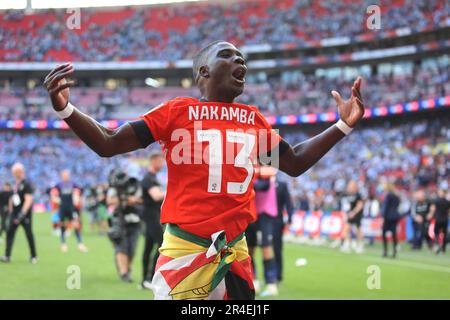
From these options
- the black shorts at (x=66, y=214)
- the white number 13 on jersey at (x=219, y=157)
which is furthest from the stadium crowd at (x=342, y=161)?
the white number 13 on jersey at (x=219, y=157)

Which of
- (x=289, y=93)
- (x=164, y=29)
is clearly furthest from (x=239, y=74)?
(x=164, y=29)

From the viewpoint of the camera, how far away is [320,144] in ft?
11.7

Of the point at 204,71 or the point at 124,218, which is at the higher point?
the point at 204,71

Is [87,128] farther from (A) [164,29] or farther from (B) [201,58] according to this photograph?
(A) [164,29]

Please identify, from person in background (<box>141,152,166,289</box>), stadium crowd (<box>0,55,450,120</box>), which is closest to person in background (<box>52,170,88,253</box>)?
person in background (<box>141,152,166,289</box>)

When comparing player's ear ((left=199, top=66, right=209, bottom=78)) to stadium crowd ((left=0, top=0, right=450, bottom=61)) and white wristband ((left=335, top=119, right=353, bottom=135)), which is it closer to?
white wristband ((left=335, top=119, right=353, bottom=135))

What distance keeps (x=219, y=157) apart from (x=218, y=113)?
0.24 m

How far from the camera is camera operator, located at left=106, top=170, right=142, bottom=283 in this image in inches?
418

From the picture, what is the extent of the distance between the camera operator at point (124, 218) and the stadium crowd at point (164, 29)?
37196mm

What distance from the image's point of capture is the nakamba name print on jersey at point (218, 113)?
10.6 ft

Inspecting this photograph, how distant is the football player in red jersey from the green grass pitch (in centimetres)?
569

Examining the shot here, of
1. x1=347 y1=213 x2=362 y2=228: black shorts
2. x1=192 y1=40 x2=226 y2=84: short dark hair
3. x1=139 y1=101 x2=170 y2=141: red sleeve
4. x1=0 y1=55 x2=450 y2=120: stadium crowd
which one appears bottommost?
x1=347 y1=213 x2=362 y2=228: black shorts
